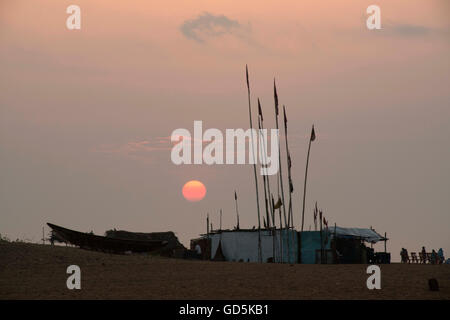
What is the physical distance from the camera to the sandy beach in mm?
22469

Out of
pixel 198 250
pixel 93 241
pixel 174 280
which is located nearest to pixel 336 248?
pixel 198 250

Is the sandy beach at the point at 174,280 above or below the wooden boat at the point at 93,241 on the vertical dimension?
below

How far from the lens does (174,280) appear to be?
26359 mm

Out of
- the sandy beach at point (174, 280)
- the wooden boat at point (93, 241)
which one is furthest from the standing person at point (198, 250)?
the sandy beach at point (174, 280)

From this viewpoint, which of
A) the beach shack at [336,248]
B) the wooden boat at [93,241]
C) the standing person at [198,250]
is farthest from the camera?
the standing person at [198,250]

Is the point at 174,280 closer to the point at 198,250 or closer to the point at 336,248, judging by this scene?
the point at 336,248

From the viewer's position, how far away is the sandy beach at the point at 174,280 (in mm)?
22469

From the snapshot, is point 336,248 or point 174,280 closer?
point 174,280

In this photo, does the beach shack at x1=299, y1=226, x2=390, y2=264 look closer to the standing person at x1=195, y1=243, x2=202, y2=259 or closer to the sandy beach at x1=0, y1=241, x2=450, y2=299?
the standing person at x1=195, y1=243, x2=202, y2=259

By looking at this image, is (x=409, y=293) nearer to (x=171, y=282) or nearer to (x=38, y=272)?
(x=171, y=282)

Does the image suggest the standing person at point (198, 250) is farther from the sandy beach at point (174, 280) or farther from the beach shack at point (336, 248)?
the sandy beach at point (174, 280)

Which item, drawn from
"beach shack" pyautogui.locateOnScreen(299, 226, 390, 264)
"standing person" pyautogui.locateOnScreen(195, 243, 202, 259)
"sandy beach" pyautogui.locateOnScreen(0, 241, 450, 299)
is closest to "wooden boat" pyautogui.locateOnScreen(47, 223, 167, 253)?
"standing person" pyautogui.locateOnScreen(195, 243, 202, 259)

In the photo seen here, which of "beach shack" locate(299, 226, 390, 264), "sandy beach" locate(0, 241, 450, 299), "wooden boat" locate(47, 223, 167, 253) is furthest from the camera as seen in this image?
"beach shack" locate(299, 226, 390, 264)

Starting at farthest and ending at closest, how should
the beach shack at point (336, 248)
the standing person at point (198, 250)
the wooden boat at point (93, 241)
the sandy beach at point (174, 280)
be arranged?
1. the standing person at point (198, 250)
2. the beach shack at point (336, 248)
3. the wooden boat at point (93, 241)
4. the sandy beach at point (174, 280)
